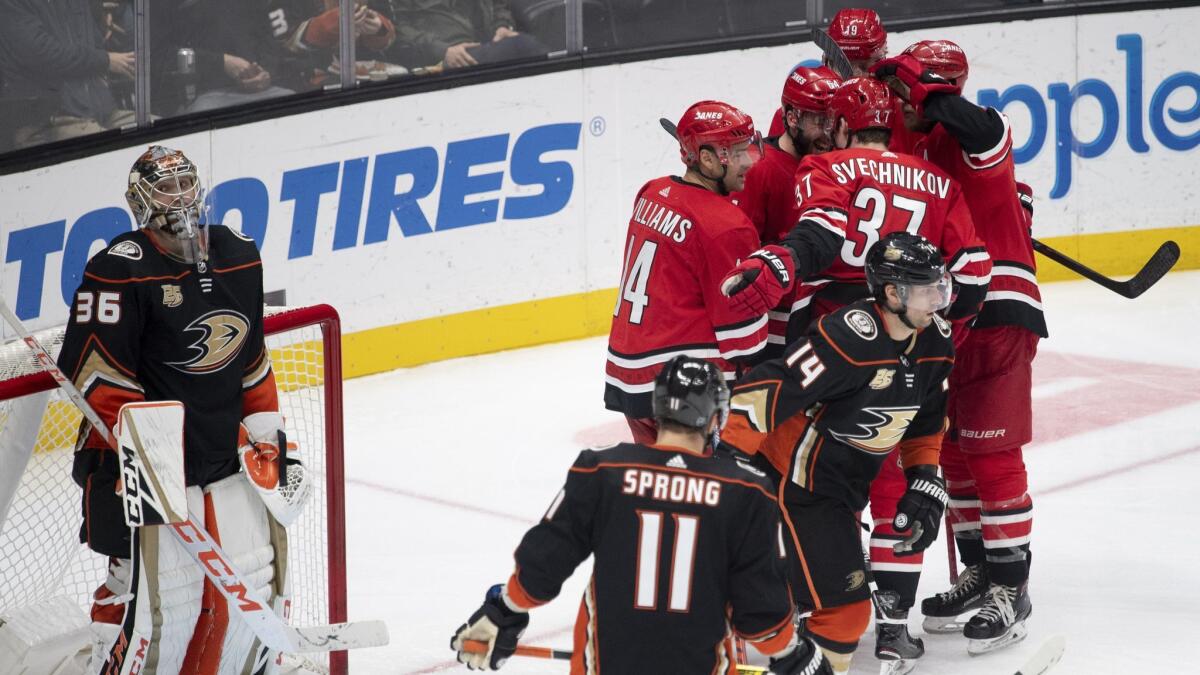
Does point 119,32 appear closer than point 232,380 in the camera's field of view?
No

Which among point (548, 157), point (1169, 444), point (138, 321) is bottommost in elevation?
point (1169, 444)

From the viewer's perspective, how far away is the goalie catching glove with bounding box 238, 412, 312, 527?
9.77ft

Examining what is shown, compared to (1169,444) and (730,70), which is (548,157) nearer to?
(730,70)

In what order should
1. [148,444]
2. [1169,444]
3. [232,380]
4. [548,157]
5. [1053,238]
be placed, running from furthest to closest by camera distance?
[1053,238]
[548,157]
[1169,444]
[232,380]
[148,444]

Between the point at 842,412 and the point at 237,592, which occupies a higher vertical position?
the point at 842,412

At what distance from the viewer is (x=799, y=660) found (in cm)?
236

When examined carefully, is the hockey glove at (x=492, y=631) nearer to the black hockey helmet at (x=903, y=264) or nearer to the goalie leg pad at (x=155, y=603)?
the goalie leg pad at (x=155, y=603)

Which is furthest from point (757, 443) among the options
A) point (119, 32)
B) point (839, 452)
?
point (119, 32)

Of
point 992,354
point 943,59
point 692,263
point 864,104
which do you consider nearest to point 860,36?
point 943,59

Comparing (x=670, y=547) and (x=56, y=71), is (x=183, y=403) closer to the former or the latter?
(x=670, y=547)

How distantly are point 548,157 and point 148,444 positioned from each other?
12.7 ft

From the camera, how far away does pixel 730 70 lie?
6754 mm

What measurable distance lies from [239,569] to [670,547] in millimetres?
1076

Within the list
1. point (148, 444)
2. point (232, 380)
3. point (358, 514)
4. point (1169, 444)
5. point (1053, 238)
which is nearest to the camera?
point (148, 444)
